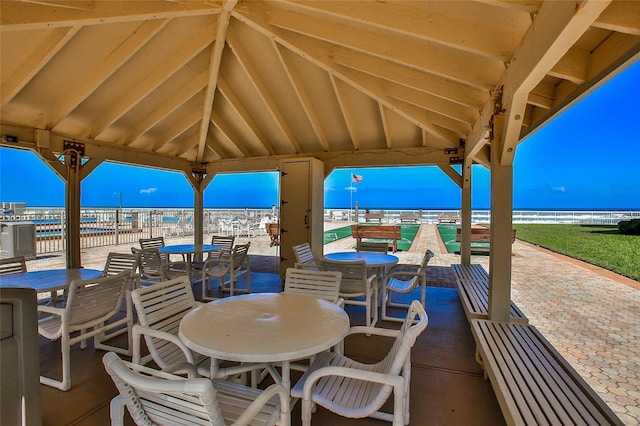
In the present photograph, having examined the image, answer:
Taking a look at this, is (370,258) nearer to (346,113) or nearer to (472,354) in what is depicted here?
(472,354)

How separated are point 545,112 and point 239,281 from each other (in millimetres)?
5616

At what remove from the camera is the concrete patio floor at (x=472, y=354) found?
227 cm

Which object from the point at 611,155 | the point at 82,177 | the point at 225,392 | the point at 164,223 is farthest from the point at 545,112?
the point at 611,155

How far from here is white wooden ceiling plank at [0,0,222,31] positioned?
2.71 metres

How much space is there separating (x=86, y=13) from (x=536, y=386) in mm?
4655

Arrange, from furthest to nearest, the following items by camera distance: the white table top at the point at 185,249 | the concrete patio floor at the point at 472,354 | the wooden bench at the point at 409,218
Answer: the wooden bench at the point at 409,218
the white table top at the point at 185,249
the concrete patio floor at the point at 472,354

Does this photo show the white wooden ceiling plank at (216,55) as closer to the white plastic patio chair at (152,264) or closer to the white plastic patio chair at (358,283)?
the white plastic patio chair at (152,264)

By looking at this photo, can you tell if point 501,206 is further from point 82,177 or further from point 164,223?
point 164,223

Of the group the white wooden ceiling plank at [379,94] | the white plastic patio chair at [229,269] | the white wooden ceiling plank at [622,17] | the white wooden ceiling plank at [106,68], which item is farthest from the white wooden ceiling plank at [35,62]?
the white wooden ceiling plank at [622,17]

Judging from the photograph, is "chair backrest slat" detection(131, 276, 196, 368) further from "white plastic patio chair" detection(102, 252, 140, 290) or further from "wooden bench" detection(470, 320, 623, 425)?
"wooden bench" detection(470, 320, 623, 425)

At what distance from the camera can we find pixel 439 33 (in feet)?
8.55

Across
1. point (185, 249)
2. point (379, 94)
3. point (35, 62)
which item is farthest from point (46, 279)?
point (379, 94)

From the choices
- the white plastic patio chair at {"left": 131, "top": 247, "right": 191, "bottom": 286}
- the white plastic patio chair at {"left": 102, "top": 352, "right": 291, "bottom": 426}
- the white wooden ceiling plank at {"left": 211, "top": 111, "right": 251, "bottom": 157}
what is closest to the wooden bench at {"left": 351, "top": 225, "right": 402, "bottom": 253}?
the white wooden ceiling plank at {"left": 211, "top": 111, "right": 251, "bottom": 157}

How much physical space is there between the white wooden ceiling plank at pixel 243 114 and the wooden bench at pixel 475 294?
15.6 feet
